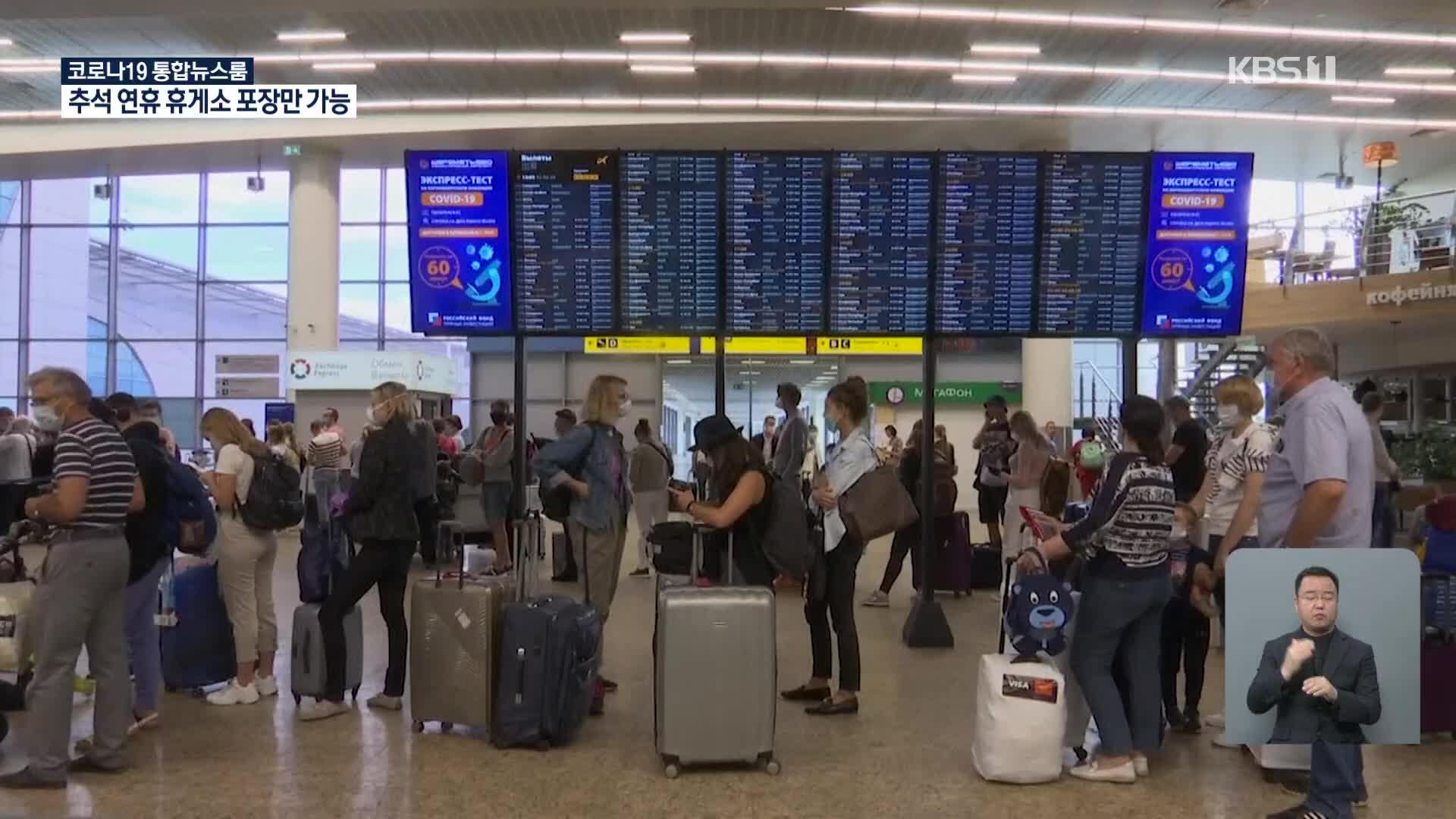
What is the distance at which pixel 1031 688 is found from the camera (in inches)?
176

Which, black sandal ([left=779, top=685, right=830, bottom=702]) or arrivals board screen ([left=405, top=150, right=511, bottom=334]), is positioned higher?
arrivals board screen ([left=405, top=150, right=511, bottom=334])

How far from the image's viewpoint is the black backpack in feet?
18.5

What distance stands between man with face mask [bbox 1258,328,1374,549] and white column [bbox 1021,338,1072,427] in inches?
583

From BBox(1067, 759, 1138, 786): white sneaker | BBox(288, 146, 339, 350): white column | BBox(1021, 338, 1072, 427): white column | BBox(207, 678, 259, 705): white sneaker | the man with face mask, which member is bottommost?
BBox(207, 678, 259, 705): white sneaker

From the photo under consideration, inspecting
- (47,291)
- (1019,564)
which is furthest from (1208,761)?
(47,291)

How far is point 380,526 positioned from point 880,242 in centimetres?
369

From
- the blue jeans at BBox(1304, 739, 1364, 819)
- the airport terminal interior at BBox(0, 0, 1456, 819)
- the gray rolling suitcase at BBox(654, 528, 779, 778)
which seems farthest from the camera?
the airport terminal interior at BBox(0, 0, 1456, 819)

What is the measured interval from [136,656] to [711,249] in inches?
154

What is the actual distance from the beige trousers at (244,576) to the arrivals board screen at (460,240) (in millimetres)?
1830

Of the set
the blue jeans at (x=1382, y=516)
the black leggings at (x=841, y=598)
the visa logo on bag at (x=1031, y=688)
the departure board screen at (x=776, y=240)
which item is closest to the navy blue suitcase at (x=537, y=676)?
the black leggings at (x=841, y=598)

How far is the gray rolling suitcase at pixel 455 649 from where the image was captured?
512cm

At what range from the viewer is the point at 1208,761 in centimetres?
497

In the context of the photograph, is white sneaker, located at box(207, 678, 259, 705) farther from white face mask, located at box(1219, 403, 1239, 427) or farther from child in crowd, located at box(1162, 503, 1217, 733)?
white face mask, located at box(1219, 403, 1239, 427)

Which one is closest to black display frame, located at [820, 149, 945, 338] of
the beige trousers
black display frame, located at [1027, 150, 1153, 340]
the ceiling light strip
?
black display frame, located at [1027, 150, 1153, 340]
